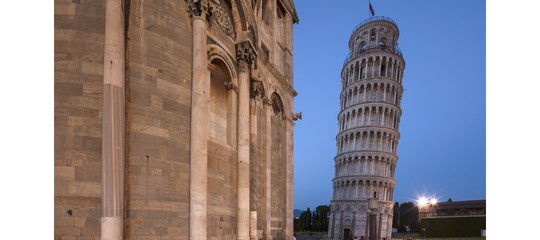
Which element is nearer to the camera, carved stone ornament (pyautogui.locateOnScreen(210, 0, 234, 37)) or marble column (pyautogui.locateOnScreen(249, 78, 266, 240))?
carved stone ornament (pyautogui.locateOnScreen(210, 0, 234, 37))

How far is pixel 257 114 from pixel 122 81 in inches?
329

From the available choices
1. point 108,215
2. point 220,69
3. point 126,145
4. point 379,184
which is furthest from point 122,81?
point 379,184

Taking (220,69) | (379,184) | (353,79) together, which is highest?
(353,79)

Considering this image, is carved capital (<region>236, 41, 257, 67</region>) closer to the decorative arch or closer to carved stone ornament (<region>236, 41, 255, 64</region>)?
carved stone ornament (<region>236, 41, 255, 64</region>)

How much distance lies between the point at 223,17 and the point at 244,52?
4.92ft

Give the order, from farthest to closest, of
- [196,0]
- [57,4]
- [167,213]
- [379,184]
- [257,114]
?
1. [379,184]
2. [257,114]
3. [196,0]
4. [167,213]
5. [57,4]

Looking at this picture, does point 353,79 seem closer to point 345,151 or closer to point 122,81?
point 345,151

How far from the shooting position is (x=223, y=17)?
13.9 m

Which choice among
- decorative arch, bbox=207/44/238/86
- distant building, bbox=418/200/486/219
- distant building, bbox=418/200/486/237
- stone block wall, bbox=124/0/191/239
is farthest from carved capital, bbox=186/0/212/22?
distant building, bbox=418/200/486/219

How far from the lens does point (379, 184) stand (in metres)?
56.9

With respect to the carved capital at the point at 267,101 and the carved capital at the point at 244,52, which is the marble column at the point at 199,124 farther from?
the carved capital at the point at 267,101

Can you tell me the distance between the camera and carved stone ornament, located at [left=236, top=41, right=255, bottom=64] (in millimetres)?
14547

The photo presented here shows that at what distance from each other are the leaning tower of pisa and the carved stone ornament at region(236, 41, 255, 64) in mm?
43527

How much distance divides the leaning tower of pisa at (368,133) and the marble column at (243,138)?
42.6m
